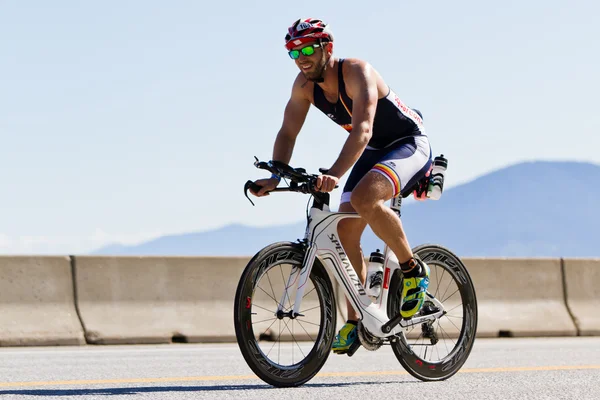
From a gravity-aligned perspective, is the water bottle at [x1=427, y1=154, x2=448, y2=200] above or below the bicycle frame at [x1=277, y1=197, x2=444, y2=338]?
above

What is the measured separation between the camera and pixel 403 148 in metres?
6.89

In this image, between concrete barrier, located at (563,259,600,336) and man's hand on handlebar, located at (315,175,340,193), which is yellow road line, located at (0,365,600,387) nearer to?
man's hand on handlebar, located at (315,175,340,193)

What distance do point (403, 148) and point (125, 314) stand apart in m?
5.11

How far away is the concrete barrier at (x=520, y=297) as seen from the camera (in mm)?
12711

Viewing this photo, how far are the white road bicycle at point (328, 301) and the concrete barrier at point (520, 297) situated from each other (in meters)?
5.24

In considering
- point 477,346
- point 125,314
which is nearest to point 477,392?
point 477,346

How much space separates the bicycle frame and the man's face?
2.71 ft

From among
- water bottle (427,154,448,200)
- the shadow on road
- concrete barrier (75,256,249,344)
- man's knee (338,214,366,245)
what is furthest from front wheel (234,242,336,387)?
concrete barrier (75,256,249,344)

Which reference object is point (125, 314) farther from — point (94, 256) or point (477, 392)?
point (477, 392)

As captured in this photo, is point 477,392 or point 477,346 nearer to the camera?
point 477,392

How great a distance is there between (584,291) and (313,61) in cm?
788

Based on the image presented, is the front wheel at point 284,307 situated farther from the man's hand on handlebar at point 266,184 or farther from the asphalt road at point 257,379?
the man's hand on handlebar at point 266,184

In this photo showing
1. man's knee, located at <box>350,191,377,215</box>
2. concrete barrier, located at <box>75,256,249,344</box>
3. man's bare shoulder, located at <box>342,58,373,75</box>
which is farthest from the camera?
concrete barrier, located at <box>75,256,249,344</box>

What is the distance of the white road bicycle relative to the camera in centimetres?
623
